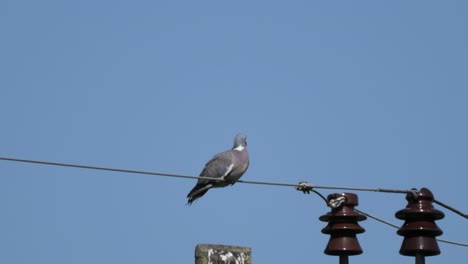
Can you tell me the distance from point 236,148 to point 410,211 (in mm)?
6279

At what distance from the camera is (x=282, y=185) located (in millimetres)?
8859

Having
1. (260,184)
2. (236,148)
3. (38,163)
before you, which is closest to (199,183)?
(236,148)

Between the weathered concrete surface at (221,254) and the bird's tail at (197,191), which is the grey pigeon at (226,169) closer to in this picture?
the bird's tail at (197,191)

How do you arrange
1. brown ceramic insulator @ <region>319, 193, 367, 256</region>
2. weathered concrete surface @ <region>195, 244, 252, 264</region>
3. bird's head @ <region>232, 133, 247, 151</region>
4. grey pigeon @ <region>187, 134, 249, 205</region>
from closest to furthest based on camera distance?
weathered concrete surface @ <region>195, 244, 252, 264</region>, brown ceramic insulator @ <region>319, 193, 367, 256</region>, grey pigeon @ <region>187, 134, 249, 205</region>, bird's head @ <region>232, 133, 247, 151</region>

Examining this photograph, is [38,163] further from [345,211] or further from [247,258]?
[345,211]

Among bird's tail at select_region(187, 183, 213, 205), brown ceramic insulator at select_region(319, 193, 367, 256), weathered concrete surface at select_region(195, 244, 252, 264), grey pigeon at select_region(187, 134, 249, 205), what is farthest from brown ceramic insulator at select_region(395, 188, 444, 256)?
bird's tail at select_region(187, 183, 213, 205)

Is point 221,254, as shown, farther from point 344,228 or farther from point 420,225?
point 420,225

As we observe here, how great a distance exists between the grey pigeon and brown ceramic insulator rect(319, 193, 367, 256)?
223 inches

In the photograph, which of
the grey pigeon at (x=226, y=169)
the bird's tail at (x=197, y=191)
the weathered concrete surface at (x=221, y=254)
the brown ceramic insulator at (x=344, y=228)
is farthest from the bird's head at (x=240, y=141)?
the weathered concrete surface at (x=221, y=254)

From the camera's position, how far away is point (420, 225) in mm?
7496

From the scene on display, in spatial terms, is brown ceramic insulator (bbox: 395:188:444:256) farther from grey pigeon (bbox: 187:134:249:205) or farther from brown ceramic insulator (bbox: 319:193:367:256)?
grey pigeon (bbox: 187:134:249:205)

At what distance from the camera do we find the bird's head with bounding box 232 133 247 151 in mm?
13766

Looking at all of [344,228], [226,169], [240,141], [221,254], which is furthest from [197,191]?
[221,254]

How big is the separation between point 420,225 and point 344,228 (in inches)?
23.3
